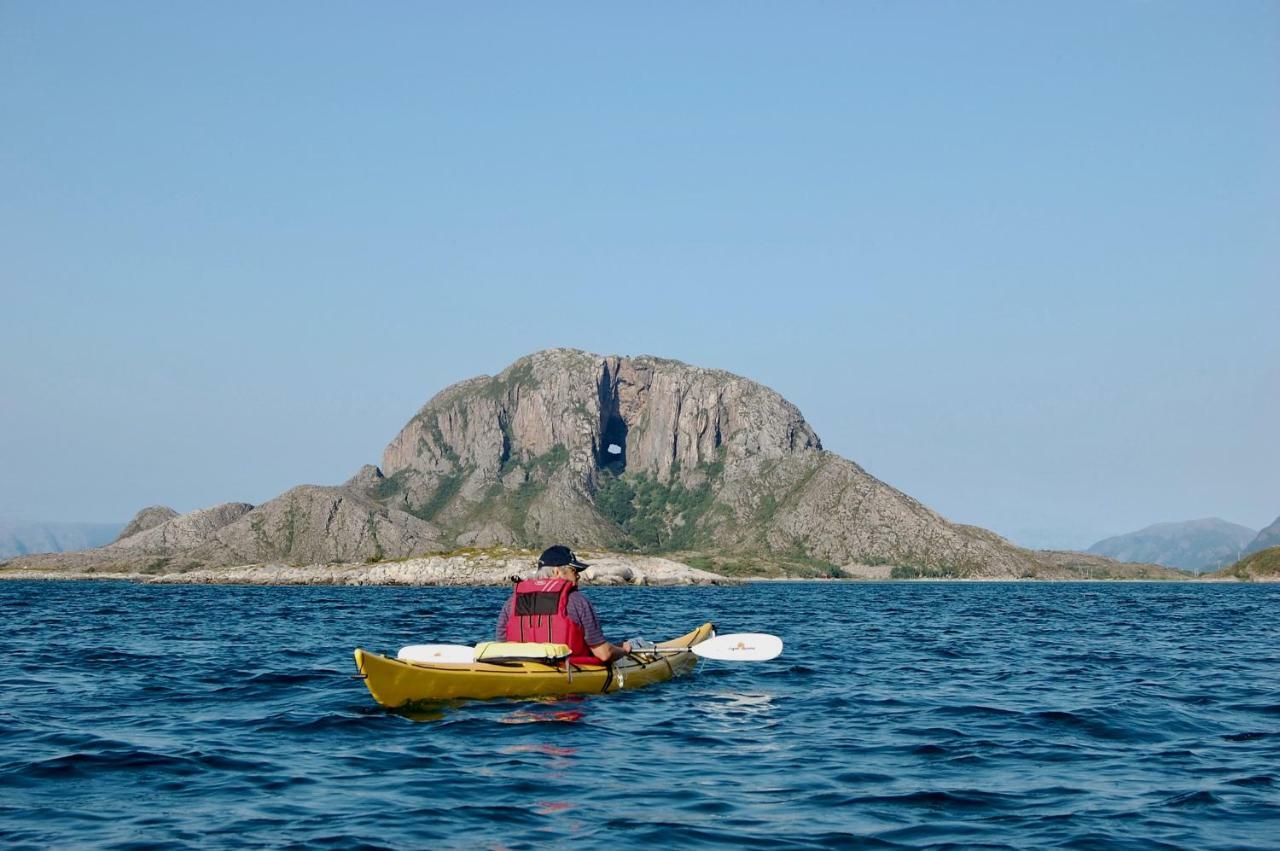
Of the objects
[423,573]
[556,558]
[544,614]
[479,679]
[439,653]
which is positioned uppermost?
[556,558]

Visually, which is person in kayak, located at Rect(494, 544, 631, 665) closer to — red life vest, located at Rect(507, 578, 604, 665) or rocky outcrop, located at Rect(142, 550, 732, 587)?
red life vest, located at Rect(507, 578, 604, 665)

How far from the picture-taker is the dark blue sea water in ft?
38.9

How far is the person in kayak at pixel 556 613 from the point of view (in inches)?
862

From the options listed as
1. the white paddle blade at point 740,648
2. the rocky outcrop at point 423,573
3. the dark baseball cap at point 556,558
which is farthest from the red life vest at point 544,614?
the rocky outcrop at point 423,573

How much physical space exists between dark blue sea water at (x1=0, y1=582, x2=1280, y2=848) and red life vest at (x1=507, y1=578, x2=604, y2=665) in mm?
1543

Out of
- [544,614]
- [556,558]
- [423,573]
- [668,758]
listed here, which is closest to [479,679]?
[544,614]

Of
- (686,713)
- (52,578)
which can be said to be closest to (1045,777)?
(686,713)

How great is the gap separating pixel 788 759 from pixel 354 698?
9.92m

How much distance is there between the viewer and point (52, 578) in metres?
184

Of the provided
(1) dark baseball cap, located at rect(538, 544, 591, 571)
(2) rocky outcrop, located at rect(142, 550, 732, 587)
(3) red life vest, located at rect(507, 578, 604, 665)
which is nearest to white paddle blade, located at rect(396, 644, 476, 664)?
(3) red life vest, located at rect(507, 578, 604, 665)

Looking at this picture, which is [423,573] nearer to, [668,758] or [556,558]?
[556,558]

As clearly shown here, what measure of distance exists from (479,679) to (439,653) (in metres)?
1.81

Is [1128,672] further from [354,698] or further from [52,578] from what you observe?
[52,578]

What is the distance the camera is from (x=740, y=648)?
27.3 m
